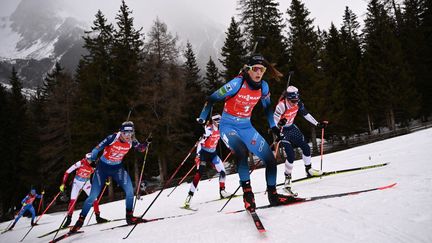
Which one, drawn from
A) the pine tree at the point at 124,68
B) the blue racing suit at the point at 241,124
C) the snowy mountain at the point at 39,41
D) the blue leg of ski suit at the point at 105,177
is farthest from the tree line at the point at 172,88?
the snowy mountain at the point at 39,41

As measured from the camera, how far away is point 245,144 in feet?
14.0

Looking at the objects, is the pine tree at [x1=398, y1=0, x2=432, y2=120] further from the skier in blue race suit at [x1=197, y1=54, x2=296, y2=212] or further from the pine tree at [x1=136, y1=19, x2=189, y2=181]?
the skier in blue race suit at [x1=197, y1=54, x2=296, y2=212]

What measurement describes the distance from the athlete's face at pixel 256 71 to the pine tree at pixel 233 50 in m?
24.1

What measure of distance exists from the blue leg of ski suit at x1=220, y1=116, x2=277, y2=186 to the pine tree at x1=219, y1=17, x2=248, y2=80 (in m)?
24.1

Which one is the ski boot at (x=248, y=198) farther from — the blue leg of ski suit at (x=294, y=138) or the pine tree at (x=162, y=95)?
the pine tree at (x=162, y=95)

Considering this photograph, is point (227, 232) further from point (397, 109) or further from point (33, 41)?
point (33, 41)

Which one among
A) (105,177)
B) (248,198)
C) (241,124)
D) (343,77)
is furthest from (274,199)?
(343,77)

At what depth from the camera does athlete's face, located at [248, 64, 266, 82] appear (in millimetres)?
4148

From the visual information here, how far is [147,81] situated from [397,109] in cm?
2864

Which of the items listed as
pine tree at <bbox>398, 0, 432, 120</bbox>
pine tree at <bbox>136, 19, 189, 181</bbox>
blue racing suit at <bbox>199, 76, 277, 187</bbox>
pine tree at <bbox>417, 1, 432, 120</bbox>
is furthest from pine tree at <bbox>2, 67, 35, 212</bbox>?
pine tree at <bbox>417, 1, 432, 120</bbox>

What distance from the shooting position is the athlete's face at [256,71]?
163 inches

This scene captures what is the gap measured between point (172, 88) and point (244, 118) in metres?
21.5

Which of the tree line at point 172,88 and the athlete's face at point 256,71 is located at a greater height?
the tree line at point 172,88

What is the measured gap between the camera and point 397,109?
29.9m
